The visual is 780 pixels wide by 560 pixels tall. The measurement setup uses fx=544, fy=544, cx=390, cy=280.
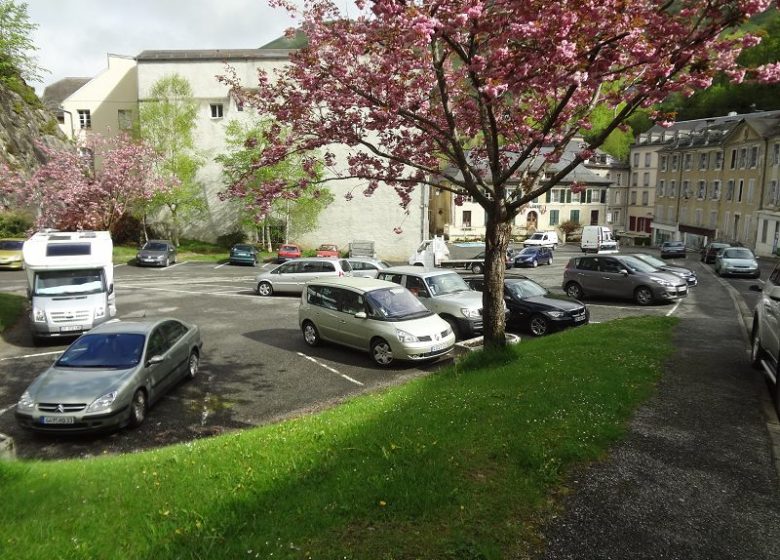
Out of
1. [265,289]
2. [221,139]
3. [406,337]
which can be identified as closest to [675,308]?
[406,337]

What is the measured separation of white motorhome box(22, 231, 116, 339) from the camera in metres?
15.4

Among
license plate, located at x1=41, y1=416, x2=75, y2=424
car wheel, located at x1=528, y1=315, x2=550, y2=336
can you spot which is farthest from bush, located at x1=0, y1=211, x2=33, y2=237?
car wheel, located at x1=528, y1=315, x2=550, y2=336

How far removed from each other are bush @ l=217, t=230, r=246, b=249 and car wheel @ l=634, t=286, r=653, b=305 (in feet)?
118

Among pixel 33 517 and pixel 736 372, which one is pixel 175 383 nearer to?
pixel 33 517

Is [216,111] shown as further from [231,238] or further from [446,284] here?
[446,284]

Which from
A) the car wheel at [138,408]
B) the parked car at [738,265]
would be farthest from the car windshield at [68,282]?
the parked car at [738,265]

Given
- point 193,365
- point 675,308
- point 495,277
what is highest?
point 495,277

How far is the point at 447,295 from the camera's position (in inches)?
621

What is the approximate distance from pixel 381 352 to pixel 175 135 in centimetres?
4049

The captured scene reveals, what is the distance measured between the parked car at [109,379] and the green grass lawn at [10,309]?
8.83 metres

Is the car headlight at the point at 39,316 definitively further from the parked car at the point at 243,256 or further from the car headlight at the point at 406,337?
the parked car at the point at 243,256

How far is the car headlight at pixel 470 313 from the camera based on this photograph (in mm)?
14891

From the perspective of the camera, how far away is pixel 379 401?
9.29 metres

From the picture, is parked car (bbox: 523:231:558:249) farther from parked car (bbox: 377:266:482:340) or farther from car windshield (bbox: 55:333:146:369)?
car windshield (bbox: 55:333:146:369)
